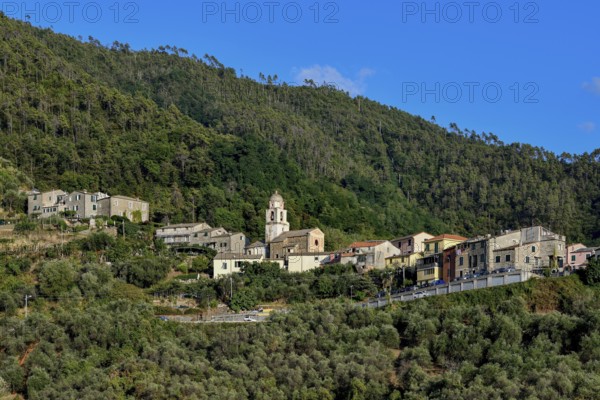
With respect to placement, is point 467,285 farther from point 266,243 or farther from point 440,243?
point 266,243

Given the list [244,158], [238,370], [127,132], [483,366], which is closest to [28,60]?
[127,132]

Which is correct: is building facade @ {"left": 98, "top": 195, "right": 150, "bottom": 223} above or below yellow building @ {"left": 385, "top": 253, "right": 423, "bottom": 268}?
above

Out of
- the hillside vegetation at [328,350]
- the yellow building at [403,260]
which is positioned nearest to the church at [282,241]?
the yellow building at [403,260]

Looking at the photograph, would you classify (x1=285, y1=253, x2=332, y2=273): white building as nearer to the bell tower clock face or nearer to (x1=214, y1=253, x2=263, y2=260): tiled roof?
(x1=214, y1=253, x2=263, y2=260): tiled roof

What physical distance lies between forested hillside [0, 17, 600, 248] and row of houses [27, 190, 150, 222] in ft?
12.0

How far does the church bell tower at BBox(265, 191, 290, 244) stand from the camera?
3605 inches

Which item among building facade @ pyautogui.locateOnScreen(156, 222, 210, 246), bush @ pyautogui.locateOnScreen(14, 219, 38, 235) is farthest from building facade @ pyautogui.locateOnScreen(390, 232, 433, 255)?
bush @ pyautogui.locateOnScreen(14, 219, 38, 235)

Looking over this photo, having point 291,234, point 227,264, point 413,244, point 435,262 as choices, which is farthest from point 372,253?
point 227,264

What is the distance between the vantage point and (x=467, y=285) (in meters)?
65.8

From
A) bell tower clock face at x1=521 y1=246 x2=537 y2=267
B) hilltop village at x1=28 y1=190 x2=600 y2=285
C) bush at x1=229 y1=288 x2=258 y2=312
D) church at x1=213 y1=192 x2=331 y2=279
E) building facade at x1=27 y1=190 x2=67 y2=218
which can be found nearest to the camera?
bell tower clock face at x1=521 y1=246 x2=537 y2=267

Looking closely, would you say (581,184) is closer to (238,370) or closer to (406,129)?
(406,129)

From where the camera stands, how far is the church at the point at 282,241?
8706 centimetres

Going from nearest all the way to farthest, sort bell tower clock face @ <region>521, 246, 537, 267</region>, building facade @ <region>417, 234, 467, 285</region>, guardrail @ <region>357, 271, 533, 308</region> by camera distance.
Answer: guardrail @ <region>357, 271, 533, 308</region> < bell tower clock face @ <region>521, 246, 537, 267</region> < building facade @ <region>417, 234, 467, 285</region>

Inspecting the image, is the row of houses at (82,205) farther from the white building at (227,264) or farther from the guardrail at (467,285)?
the guardrail at (467,285)
